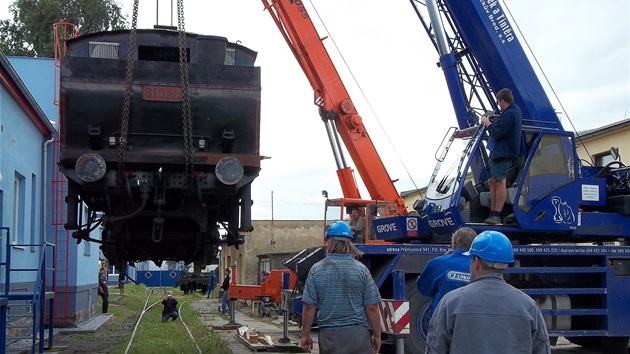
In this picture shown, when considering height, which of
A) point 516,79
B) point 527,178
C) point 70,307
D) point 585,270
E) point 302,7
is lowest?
point 70,307

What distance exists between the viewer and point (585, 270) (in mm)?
10141

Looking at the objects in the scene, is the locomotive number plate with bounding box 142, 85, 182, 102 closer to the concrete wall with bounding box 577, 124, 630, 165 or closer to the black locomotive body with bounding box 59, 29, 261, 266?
the black locomotive body with bounding box 59, 29, 261, 266

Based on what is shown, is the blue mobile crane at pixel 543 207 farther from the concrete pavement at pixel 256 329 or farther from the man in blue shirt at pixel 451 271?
the man in blue shirt at pixel 451 271

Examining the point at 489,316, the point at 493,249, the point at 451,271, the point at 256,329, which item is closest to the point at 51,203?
the point at 256,329

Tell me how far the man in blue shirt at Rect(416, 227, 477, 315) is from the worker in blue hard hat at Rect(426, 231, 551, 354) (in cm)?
151

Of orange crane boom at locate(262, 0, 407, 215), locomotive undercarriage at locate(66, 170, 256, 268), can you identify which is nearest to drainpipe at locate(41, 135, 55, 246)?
orange crane boom at locate(262, 0, 407, 215)

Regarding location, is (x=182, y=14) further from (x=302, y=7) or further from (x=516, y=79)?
(x=302, y=7)

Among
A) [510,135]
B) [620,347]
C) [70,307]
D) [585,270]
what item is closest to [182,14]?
[510,135]

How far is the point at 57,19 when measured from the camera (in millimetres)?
39125

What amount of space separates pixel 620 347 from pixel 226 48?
22.7ft

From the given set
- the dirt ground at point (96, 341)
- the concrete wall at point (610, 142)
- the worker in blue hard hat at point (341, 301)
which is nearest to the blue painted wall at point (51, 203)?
the dirt ground at point (96, 341)

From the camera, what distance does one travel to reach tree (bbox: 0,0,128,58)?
38969mm

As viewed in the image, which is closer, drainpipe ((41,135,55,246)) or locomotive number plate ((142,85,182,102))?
locomotive number plate ((142,85,182,102))

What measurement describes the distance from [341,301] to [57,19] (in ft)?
121
